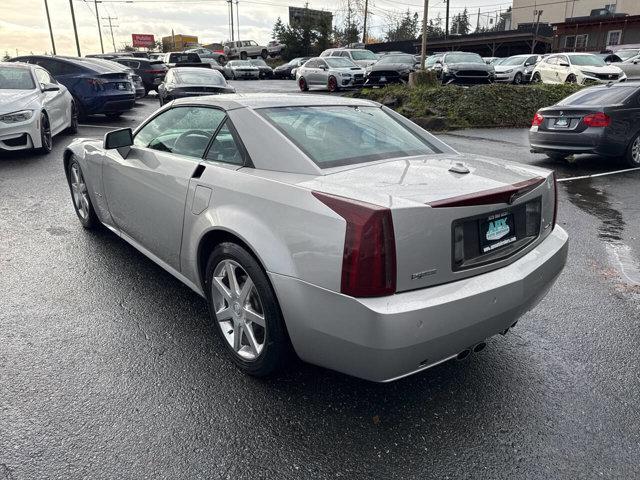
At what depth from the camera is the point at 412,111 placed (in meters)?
14.1

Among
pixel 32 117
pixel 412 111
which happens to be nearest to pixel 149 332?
pixel 32 117

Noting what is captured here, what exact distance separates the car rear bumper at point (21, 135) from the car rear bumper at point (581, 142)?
8.54m

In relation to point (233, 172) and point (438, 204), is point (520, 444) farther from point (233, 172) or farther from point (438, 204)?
point (233, 172)

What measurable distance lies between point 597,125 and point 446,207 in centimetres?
718

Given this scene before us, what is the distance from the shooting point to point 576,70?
1962cm

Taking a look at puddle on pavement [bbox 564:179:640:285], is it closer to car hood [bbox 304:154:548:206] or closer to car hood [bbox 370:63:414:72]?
car hood [bbox 304:154:548:206]

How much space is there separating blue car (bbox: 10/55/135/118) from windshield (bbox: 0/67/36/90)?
297cm

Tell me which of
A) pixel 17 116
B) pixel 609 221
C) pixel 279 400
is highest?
pixel 17 116

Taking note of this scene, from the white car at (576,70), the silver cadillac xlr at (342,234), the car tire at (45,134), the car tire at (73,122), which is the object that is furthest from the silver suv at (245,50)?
the silver cadillac xlr at (342,234)

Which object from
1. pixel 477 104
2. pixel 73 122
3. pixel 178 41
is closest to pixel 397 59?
pixel 477 104

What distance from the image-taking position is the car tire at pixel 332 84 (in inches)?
866

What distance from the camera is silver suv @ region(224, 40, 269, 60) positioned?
50469mm

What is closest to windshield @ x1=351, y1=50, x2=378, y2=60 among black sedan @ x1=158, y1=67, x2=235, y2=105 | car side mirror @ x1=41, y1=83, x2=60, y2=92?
black sedan @ x1=158, y1=67, x2=235, y2=105

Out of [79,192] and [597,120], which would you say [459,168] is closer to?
[79,192]
